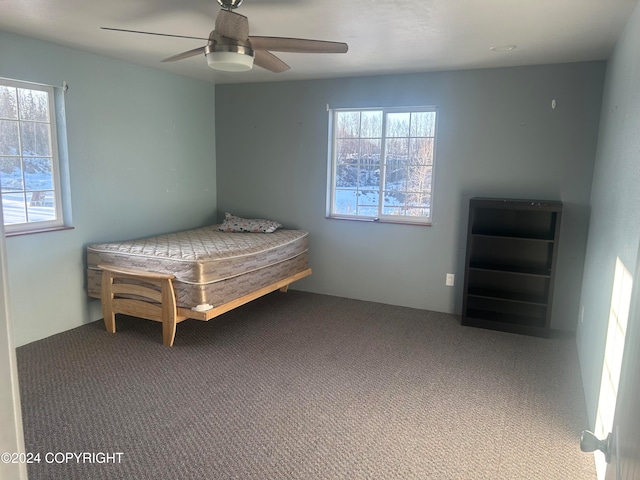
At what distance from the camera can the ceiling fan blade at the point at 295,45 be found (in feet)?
8.14

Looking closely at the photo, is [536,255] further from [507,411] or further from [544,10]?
[544,10]

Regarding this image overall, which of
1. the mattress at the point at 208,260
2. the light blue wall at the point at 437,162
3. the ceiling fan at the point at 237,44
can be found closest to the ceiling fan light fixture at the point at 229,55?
the ceiling fan at the point at 237,44

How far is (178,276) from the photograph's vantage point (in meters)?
3.36

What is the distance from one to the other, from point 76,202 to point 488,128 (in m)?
3.60

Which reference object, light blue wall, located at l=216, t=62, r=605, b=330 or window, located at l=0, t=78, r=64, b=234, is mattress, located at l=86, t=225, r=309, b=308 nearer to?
window, located at l=0, t=78, r=64, b=234

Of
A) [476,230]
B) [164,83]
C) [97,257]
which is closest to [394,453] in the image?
[476,230]

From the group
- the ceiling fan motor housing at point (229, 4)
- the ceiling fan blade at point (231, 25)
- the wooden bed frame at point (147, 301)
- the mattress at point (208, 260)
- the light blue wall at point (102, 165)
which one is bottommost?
the wooden bed frame at point (147, 301)

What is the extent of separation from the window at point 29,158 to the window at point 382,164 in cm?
253

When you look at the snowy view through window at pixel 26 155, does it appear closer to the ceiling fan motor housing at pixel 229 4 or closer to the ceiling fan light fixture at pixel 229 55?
the ceiling fan light fixture at pixel 229 55

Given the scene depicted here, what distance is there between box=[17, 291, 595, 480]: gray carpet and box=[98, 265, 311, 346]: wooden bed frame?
185 millimetres

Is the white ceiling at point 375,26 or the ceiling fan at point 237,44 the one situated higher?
the white ceiling at point 375,26

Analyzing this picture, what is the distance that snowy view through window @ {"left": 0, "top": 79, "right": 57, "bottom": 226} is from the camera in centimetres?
328

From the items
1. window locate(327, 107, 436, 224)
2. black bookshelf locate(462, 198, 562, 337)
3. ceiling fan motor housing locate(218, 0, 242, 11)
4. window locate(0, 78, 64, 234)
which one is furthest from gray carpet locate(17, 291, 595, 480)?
ceiling fan motor housing locate(218, 0, 242, 11)

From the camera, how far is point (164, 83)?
173 inches
